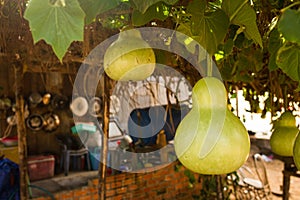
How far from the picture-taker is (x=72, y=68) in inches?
86.0

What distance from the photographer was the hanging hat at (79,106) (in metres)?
4.44

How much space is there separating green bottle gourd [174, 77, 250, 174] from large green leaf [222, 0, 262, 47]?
0.14 metres

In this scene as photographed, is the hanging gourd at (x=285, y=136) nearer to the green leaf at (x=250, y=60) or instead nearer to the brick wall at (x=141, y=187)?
the green leaf at (x=250, y=60)

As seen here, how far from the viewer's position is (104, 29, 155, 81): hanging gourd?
29.5 inches

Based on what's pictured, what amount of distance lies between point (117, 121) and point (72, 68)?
79.0 inches

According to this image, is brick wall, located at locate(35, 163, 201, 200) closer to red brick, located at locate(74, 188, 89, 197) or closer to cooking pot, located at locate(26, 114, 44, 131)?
red brick, located at locate(74, 188, 89, 197)

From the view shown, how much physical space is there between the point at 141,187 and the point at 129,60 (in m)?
2.64

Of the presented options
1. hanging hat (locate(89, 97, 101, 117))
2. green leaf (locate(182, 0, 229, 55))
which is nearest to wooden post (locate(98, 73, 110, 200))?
green leaf (locate(182, 0, 229, 55))

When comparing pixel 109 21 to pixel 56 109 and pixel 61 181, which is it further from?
pixel 56 109

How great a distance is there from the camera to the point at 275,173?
5.64 meters

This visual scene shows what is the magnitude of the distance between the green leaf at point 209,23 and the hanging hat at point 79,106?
3.92 metres

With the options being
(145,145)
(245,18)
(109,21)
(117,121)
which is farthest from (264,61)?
(117,121)

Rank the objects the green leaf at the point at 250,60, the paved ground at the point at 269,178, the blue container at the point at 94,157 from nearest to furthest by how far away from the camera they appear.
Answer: the green leaf at the point at 250,60 < the paved ground at the point at 269,178 < the blue container at the point at 94,157

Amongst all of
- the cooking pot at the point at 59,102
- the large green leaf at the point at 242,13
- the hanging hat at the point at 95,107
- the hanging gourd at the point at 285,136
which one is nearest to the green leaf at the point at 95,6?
the large green leaf at the point at 242,13
